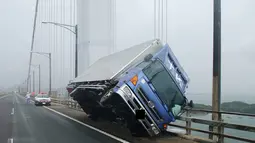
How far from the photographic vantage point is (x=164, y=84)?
12203 mm

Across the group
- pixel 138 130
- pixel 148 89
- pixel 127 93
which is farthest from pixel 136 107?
pixel 138 130

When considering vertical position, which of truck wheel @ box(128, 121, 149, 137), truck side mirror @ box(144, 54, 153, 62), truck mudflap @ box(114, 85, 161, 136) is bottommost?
truck wheel @ box(128, 121, 149, 137)

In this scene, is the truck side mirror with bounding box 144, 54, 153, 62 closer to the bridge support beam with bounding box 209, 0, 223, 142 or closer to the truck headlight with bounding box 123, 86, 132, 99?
the truck headlight with bounding box 123, 86, 132, 99

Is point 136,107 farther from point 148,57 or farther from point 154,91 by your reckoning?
point 148,57

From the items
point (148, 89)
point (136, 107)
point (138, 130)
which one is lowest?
point (138, 130)

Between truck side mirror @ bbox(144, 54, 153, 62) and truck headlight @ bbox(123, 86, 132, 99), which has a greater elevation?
truck side mirror @ bbox(144, 54, 153, 62)

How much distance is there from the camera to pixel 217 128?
1098 centimetres

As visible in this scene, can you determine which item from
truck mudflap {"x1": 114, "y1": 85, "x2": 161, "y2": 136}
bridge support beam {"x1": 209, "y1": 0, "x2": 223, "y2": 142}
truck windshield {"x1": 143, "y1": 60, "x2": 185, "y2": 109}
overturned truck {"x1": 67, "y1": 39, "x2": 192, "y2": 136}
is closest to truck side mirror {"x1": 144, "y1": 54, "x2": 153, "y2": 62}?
overturned truck {"x1": 67, "y1": 39, "x2": 192, "y2": 136}

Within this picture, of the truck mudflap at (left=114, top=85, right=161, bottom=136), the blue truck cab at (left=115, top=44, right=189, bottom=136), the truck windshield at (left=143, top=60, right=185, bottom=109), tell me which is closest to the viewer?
the truck mudflap at (left=114, top=85, right=161, bottom=136)

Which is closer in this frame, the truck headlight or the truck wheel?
the truck headlight

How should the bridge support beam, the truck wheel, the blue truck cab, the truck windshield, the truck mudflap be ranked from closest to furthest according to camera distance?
1. the truck mudflap
2. the blue truck cab
3. the bridge support beam
4. the truck windshield
5. the truck wheel

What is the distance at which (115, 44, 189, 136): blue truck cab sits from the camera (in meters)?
11.6

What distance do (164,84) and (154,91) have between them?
49 centimetres

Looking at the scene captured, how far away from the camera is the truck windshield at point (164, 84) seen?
39.5 ft
